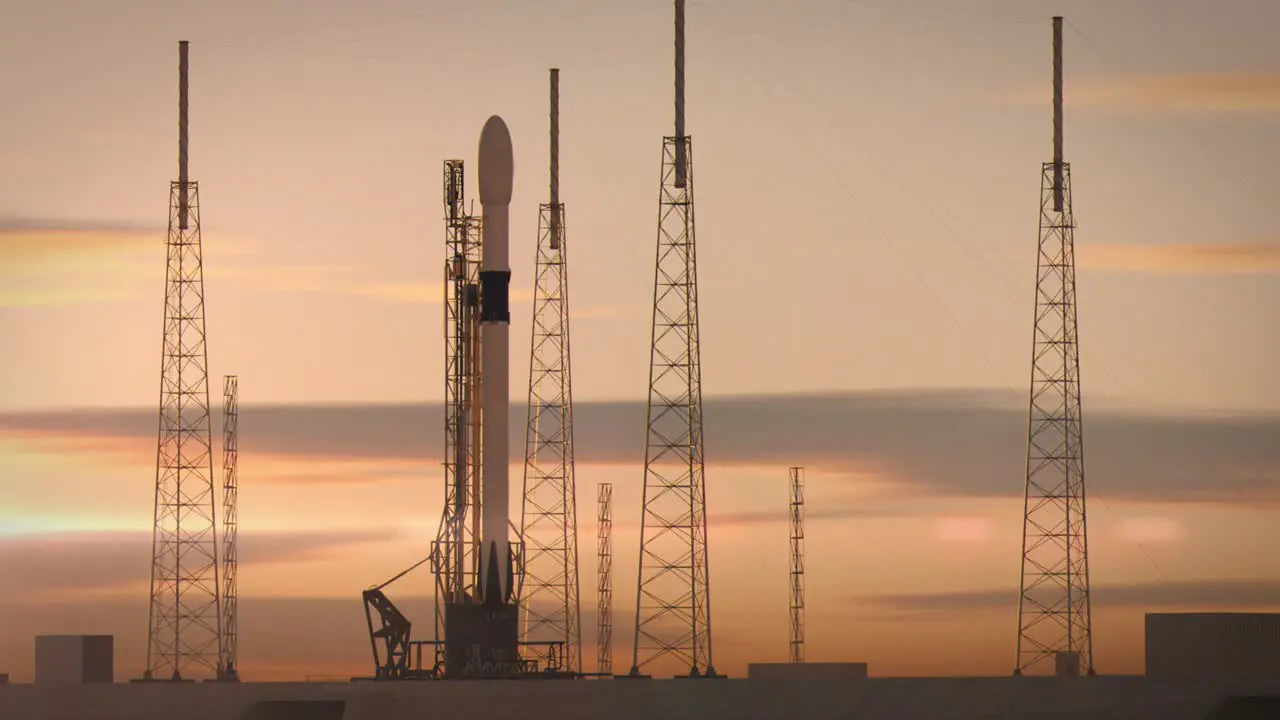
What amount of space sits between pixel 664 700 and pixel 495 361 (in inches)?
685

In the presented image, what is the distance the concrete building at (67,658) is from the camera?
111 metres

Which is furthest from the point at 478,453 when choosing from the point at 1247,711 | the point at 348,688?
the point at 1247,711

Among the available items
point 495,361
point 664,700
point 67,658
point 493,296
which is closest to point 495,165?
point 493,296

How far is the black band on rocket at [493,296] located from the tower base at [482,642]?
12535 mm

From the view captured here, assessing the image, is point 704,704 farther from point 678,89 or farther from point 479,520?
point 678,89

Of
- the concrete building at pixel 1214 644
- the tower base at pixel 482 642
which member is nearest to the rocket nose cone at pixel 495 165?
the tower base at pixel 482 642

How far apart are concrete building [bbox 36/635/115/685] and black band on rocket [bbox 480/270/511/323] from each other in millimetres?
22261

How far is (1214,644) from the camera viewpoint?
4380 inches

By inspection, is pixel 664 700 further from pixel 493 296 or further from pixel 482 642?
pixel 493 296

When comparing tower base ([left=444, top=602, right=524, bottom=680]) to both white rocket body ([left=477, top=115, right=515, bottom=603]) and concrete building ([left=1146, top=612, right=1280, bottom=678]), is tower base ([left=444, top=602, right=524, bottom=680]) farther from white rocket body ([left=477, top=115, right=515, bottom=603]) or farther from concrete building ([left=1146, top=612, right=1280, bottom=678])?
concrete building ([left=1146, top=612, right=1280, bottom=678])

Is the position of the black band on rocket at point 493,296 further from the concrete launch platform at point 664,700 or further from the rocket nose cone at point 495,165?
the concrete launch platform at point 664,700

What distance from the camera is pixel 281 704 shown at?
10744 centimetres

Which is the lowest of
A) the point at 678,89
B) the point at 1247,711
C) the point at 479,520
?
the point at 1247,711

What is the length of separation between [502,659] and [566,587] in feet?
23.5
